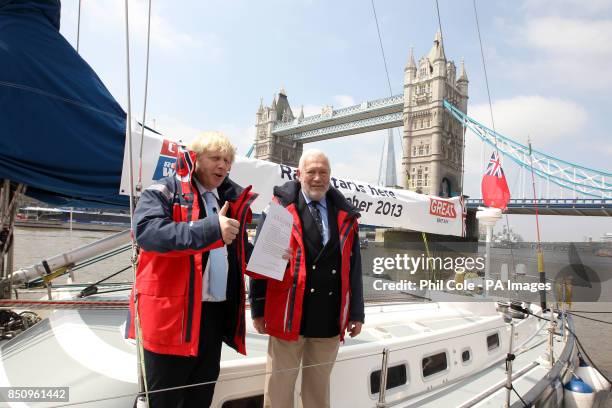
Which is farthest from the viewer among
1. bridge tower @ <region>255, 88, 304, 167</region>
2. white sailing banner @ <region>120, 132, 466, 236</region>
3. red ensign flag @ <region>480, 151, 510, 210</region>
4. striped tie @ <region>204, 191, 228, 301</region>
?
bridge tower @ <region>255, 88, 304, 167</region>

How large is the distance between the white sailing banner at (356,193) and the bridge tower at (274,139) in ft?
232

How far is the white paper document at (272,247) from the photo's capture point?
1.69 meters


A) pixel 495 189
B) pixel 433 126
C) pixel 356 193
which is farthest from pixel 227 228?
pixel 433 126

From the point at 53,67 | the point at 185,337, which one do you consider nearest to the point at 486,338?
the point at 185,337

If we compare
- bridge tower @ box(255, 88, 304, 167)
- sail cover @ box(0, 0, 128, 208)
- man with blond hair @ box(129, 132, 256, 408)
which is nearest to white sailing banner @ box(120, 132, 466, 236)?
sail cover @ box(0, 0, 128, 208)

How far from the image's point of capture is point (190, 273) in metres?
1.40

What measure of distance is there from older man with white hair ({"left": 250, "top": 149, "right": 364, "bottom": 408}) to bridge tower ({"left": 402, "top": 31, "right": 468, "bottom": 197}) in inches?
2208

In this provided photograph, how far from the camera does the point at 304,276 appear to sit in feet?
6.13

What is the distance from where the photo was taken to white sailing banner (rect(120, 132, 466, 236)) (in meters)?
2.40

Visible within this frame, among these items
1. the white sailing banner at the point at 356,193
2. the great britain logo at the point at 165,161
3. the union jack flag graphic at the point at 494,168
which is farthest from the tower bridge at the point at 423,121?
the great britain logo at the point at 165,161

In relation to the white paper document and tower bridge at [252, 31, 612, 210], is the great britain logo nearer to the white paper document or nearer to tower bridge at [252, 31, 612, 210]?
the white paper document

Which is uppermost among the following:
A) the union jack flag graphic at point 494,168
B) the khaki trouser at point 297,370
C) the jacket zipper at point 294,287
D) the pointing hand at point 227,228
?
the union jack flag graphic at point 494,168

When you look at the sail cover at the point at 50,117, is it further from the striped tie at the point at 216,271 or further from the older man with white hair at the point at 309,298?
the older man with white hair at the point at 309,298

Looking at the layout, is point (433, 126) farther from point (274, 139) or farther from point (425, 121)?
point (274, 139)
